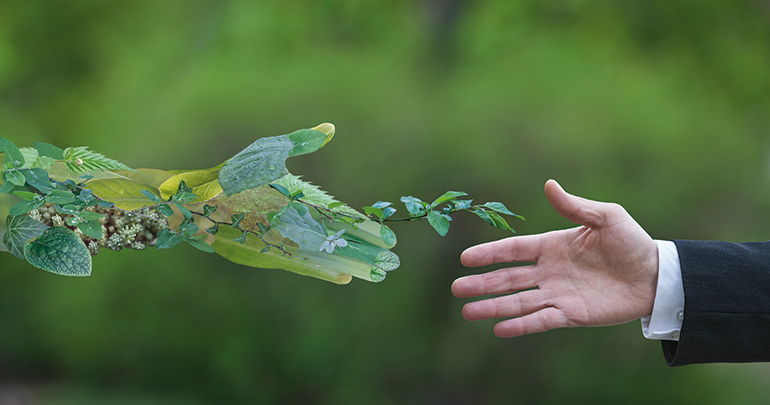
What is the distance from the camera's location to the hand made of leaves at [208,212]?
1.94 ft

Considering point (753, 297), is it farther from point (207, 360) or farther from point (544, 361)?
point (207, 360)

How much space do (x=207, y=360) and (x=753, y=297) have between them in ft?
3.87

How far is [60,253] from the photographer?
61 centimetres

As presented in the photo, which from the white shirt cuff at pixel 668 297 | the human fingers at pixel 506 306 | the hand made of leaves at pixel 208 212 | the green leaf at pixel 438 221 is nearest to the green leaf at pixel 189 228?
the hand made of leaves at pixel 208 212

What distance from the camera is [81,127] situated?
1.11 metres

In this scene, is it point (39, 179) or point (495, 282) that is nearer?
point (39, 179)

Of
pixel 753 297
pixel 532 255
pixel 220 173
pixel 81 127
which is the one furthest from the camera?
pixel 81 127

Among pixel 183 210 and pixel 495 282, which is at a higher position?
pixel 183 210

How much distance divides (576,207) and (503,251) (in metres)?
0.15

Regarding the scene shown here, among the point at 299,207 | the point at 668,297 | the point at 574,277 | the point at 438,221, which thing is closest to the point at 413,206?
the point at 438,221

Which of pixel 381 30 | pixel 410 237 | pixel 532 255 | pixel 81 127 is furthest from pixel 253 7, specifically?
pixel 532 255

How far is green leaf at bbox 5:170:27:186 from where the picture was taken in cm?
58

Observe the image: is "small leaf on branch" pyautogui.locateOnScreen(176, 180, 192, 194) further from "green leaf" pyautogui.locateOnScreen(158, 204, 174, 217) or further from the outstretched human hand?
the outstretched human hand

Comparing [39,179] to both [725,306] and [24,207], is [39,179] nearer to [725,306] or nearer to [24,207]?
[24,207]
